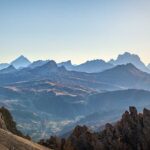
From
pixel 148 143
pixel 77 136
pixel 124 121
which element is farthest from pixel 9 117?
pixel 148 143

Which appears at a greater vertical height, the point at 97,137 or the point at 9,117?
the point at 9,117

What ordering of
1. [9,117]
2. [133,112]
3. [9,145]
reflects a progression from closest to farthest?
[9,145], [133,112], [9,117]

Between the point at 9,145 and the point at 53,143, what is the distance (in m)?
65.5

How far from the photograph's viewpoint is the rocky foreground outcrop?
149m

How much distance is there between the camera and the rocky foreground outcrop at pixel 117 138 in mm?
149125

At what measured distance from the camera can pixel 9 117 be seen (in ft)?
614

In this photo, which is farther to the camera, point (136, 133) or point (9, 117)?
point (9, 117)

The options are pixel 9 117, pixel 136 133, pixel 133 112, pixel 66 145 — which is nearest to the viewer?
pixel 66 145

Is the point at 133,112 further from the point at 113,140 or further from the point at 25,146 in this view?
the point at 25,146

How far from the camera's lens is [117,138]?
154250 mm

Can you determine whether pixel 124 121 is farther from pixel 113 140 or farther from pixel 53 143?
pixel 53 143

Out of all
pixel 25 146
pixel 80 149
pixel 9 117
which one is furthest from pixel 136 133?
pixel 25 146

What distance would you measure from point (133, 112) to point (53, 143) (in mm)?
40256

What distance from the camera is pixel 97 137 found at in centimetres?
15725
